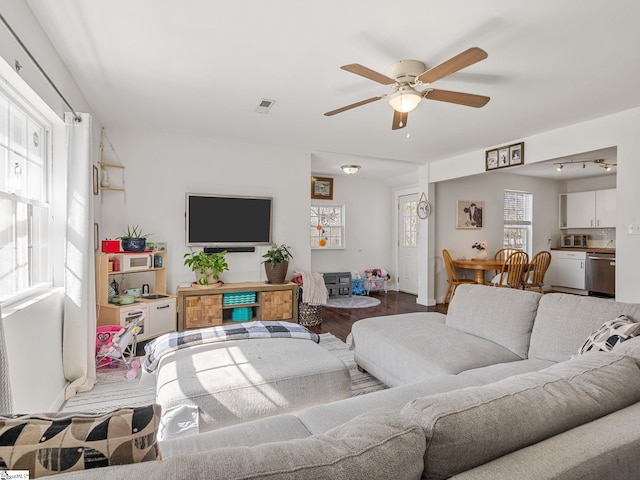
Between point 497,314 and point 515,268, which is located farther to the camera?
point 515,268

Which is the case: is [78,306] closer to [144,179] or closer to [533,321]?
[144,179]

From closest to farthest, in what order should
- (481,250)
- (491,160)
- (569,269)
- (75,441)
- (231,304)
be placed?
(75,441), (231,304), (491,160), (481,250), (569,269)

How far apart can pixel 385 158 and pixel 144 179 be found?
11.4 feet

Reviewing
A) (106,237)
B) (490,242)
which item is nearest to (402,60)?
(106,237)

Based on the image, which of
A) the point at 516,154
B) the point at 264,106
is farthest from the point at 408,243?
the point at 264,106

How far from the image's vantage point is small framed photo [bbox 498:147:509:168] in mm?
4579

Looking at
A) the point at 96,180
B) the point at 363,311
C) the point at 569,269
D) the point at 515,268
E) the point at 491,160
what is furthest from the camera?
the point at 569,269

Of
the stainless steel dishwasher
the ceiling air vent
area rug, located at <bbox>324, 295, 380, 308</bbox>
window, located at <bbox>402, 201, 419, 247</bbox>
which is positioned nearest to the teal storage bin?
area rug, located at <bbox>324, 295, 380, 308</bbox>

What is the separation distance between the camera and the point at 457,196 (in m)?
6.38

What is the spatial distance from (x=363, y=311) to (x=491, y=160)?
9.42ft

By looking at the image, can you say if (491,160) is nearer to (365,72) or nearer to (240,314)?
(365,72)

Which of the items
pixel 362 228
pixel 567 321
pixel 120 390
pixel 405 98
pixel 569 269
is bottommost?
pixel 120 390

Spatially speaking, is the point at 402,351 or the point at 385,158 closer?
the point at 402,351

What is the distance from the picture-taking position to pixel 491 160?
4797 mm
